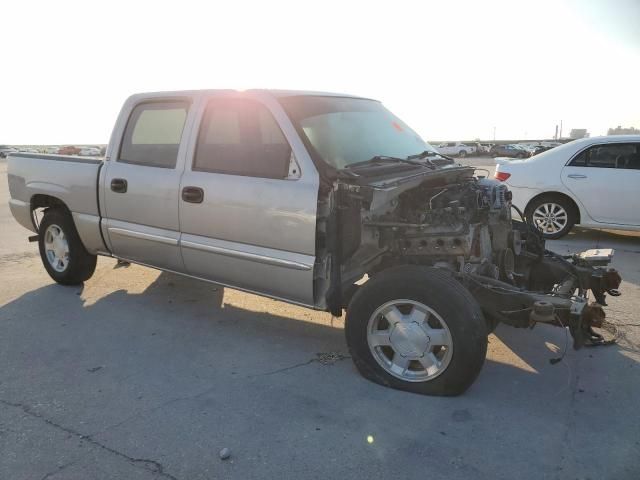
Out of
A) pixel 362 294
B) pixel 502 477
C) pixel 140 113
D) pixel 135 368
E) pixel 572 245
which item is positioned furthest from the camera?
pixel 572 245

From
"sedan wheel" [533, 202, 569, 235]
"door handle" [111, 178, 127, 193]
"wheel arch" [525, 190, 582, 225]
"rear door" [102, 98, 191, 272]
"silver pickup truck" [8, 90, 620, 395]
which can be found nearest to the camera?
"silver pickup truck" [8, 90, 620, 395]

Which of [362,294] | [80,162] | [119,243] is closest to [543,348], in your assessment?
[362,294]

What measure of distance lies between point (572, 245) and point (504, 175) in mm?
1492

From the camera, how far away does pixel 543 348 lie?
4082 millimetres

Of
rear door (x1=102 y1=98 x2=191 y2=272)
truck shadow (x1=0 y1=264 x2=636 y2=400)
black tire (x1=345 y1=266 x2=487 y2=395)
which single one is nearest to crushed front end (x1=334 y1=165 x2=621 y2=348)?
black tire (x1=345 y1=266 x2=487 y2=395)

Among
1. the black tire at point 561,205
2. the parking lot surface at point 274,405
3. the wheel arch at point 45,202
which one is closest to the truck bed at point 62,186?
the wheel arch at point 45,202

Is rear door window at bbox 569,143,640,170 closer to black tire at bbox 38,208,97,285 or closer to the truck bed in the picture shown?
the truck bed

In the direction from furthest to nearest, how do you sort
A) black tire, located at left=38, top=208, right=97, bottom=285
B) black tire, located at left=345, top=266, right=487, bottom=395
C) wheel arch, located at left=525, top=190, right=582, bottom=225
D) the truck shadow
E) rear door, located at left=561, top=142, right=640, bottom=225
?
wheel arch, located at left=525, top=190, right=582, bottom=225 → rear door, located at left=561, top=142, right=640, bottom=225 → black tire, located at left=38, top=208, right=97, bottom=285 → the truck shadow → black tire, located at left=345, top=266, right=487, bottom=395

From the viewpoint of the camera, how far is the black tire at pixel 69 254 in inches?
210

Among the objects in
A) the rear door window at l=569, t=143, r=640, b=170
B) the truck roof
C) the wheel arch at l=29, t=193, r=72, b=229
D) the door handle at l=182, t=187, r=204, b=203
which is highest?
the truck roof

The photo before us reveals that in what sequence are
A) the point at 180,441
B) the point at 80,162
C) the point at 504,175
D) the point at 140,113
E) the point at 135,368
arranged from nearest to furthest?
the point at 180,441, the point at 135,368, the point at 140,113, the point at 80,162, the point at 504,175

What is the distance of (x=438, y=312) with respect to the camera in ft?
10.5

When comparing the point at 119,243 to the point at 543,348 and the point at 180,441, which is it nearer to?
the point at 180,441

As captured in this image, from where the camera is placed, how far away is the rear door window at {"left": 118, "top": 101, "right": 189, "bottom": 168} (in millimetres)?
4340
